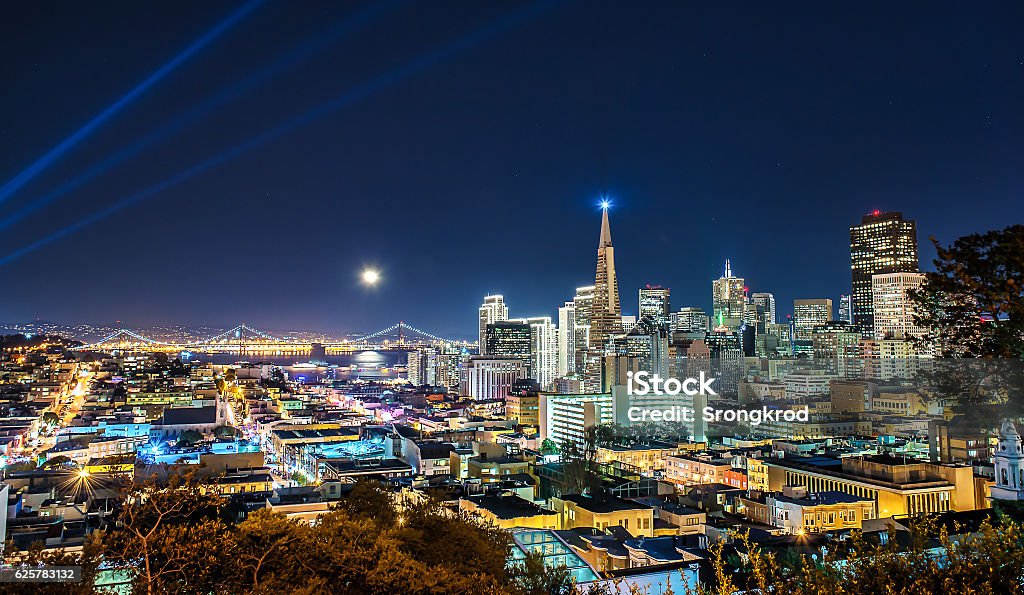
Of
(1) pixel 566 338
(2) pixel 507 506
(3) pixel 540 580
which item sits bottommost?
(2) pixel 507 506

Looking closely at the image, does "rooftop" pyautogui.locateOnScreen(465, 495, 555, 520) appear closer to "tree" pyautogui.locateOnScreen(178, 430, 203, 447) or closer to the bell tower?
the bell tower

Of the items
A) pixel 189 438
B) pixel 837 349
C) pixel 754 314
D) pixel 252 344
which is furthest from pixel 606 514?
pixel 252 344

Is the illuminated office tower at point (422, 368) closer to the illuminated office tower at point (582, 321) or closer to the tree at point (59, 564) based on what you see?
the illuminated office tower at point (582, 321)

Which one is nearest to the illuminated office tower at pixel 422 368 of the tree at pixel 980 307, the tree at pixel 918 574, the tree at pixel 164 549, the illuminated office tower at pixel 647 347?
the illuminated office tower at pixel 647 347

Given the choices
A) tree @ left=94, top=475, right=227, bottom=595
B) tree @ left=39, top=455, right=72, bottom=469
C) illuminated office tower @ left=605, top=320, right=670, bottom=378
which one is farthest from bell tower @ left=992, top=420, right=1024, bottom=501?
illuminated office tower @ left=605, top=320, right=670, bottom=378

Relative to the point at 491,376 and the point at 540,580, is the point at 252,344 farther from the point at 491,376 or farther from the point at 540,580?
the point at 540,580

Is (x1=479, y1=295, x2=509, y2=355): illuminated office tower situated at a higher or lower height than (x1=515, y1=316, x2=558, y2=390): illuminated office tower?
higher
